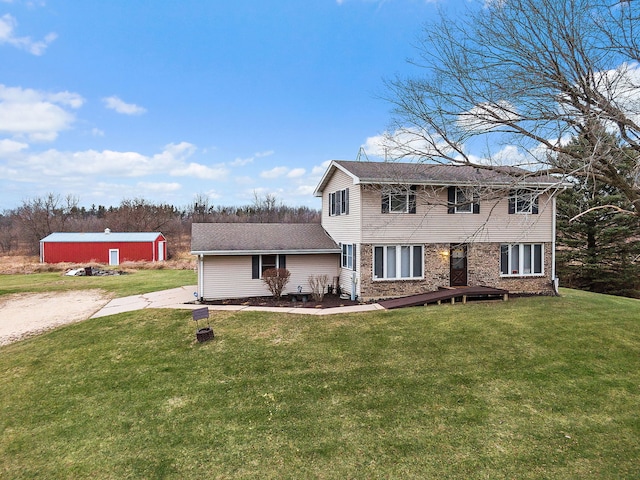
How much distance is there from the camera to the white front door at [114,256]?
29.8m

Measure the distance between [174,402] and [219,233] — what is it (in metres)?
10.1

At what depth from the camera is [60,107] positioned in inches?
843

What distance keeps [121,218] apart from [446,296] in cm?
4587

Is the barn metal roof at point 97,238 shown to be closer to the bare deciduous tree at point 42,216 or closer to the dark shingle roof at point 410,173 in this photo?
the bare deciduous tree at point 42,216

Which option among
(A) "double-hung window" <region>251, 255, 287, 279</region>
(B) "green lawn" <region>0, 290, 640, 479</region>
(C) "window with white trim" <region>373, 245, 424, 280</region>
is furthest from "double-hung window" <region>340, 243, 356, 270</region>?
(B) "green lawn" <region>0, 290, 640, 479</region>

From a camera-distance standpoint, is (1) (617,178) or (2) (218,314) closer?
(1) (617,178)

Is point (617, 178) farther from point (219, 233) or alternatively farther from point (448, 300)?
point (219, 233)

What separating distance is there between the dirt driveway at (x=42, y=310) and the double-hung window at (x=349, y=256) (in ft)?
31.7

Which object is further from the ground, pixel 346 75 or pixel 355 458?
pixel 346 75

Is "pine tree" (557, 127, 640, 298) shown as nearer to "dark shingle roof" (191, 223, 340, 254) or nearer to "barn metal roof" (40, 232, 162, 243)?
"dark shingle roof" (191, 223, 340, 254)

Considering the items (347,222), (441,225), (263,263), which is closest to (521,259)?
(441,225)

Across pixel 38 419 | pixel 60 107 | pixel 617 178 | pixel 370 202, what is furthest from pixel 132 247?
pixel 617 178

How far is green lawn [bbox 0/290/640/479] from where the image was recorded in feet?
15.4

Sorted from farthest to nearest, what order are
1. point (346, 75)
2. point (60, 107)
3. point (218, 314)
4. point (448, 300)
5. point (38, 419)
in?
point (60, 107)
point (346, 75)
point (448, 300)
point (218, 314)
point (38, 419)
